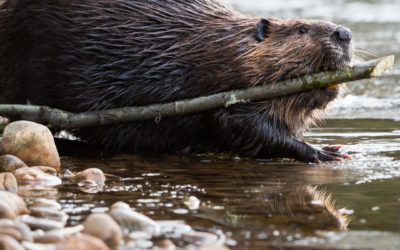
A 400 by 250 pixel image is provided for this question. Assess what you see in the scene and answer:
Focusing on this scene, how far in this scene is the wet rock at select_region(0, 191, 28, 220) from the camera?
243cm

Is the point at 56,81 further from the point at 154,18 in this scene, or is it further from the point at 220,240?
the point at 220,240

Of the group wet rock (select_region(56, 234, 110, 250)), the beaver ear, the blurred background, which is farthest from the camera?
the blurred background

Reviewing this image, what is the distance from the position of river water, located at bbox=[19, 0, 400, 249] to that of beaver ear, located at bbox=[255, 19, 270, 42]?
39.6 inches

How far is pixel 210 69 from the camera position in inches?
178

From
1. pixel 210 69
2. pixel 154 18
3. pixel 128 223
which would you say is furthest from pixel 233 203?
pixel 154 18

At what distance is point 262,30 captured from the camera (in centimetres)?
456

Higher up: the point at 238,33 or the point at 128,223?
the point at 238,33

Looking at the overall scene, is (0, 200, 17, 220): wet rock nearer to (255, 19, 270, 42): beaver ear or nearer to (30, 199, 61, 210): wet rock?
(30, 199, 61, 210): wet rock

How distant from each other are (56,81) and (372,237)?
3.15m

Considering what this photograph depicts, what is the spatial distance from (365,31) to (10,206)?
957cm

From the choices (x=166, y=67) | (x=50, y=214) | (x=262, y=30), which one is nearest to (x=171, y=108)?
(x=166, y=67)

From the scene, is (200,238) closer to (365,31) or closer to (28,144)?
(28,144)

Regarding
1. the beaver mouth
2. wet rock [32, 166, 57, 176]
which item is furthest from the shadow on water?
the beaver mouth

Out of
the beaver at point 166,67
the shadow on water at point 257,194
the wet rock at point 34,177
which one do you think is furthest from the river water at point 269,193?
the beaver at point 166,67
